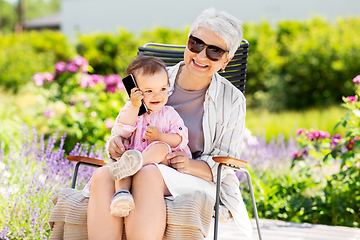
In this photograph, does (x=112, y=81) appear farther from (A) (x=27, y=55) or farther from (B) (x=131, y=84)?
(A) (x=27, y=55)

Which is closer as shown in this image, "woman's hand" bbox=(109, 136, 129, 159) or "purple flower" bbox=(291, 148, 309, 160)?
"woman's hand" bbox=(109, 136, 129, 159)

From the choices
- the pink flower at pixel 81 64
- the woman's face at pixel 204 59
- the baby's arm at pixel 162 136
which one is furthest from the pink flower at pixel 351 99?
the pink flower at pixel 81 64

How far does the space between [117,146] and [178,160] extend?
35cm

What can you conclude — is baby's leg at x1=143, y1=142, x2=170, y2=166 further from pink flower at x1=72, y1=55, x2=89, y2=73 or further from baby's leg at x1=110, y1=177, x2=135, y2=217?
pink flower at x1=72, y1=55, x2=89, y2=73

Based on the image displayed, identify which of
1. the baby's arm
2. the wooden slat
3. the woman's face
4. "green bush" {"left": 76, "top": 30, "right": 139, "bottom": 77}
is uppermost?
"green bush" {"left": 76, "top": 30, "right": 139, "bottom": 77}

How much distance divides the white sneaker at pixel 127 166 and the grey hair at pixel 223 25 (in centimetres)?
88

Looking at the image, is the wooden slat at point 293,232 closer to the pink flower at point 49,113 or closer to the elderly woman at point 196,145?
the elderly woman at point 196,145

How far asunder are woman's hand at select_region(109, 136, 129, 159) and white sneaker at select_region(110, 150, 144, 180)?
286 millimetres

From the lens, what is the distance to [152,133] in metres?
2.15

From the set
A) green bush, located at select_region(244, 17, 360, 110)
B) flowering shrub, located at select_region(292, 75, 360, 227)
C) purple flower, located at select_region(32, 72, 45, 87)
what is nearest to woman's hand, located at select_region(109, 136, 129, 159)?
Result: flowering shrub, located at select_region(292, 75, 360, 227)

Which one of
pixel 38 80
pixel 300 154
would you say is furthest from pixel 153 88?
pixel 38 80

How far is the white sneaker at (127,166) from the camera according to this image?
1.93m

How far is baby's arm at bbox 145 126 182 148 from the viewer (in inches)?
84.9

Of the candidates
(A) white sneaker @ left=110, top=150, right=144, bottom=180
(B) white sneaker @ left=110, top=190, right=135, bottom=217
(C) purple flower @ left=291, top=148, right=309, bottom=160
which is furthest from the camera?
(C) purple flower @ left=291, top=148, right=309, bottom=160
